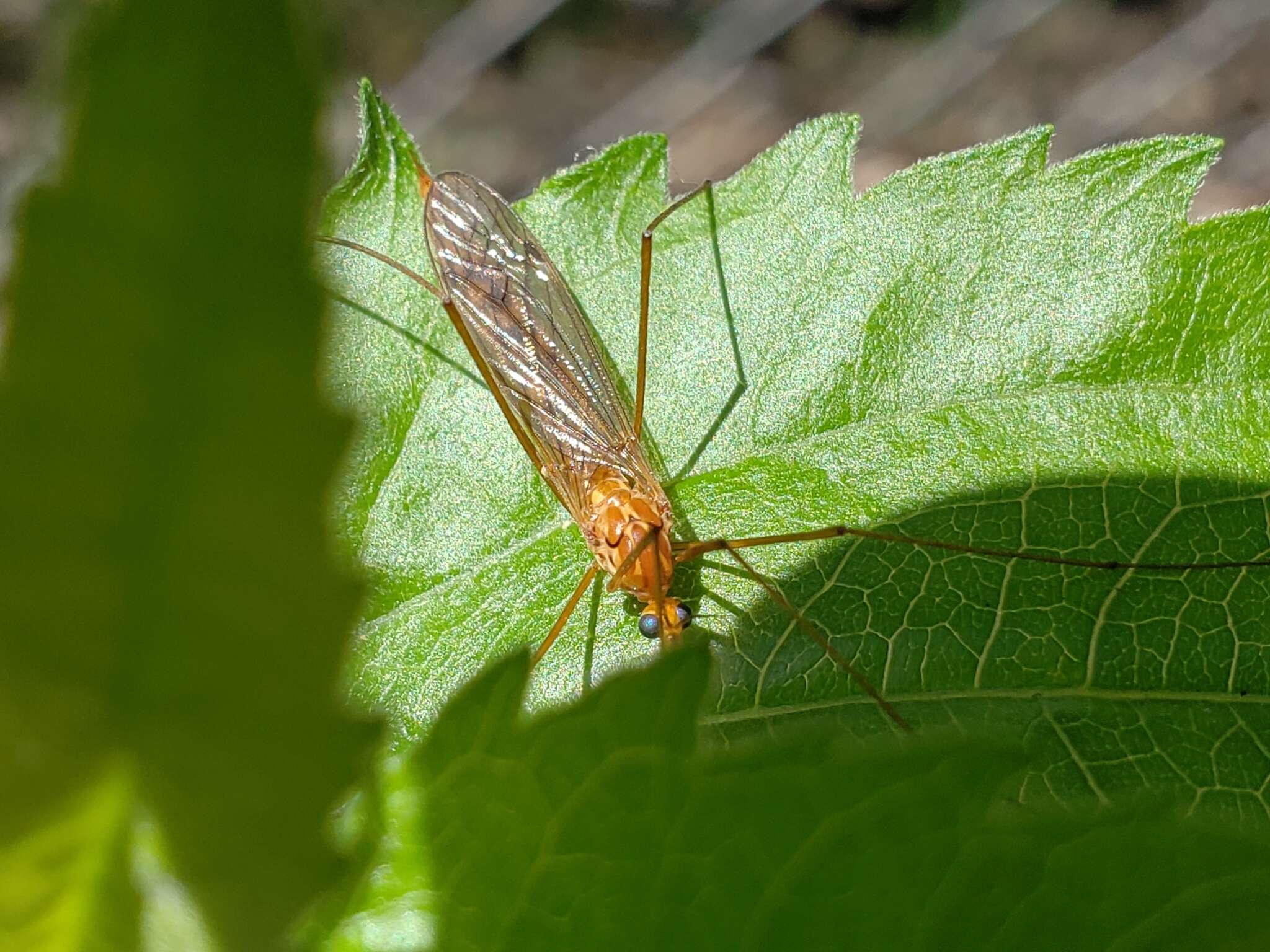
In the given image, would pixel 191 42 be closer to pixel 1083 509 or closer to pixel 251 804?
pixel 251 804

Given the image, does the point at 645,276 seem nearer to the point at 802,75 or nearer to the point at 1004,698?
the point at 1004,698

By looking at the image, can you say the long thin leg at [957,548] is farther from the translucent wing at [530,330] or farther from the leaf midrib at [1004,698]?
the translucent wing at [530,330]

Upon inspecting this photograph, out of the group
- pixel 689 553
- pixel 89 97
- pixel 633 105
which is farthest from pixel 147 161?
pixel 633 105

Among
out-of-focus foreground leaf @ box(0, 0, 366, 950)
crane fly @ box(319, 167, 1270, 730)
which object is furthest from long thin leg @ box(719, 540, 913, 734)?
out-of-focus foreground leaf @ box(0, 0, 366, 950)

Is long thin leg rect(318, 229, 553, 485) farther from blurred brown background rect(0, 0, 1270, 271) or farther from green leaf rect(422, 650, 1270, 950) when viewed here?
blurred brown background rect(0, 0, 1270, 271)

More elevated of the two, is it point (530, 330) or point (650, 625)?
point (530, 330)

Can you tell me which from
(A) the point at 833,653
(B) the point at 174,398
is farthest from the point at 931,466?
(B) the point at 174,398
